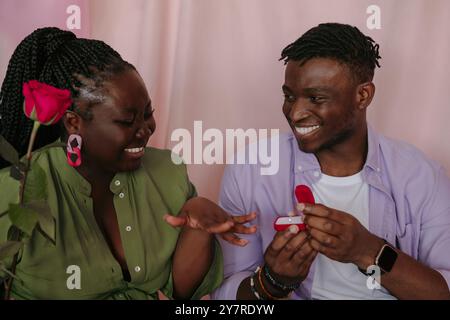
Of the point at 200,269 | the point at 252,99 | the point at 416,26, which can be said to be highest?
the point at 416,26

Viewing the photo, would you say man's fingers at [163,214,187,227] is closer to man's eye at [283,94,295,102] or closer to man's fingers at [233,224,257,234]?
man's fingers at [233,224,257,234]

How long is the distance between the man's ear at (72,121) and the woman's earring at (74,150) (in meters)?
0.01

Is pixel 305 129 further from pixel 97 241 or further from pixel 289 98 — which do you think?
pixel 97 241

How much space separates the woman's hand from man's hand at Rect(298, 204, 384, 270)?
4.7 inches

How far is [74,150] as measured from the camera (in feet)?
4.42

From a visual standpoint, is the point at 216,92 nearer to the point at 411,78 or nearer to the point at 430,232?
the point at 411,78

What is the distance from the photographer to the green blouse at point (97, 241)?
4.32 ft

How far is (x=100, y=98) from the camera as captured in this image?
1.31 meters

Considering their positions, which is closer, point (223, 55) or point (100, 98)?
point (100, 98)

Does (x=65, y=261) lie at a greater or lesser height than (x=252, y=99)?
lesser

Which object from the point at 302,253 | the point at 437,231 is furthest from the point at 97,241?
the point at 437,231

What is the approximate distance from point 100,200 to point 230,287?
32 centimetres

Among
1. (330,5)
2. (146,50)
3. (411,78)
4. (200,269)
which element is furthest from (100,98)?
(411,78)

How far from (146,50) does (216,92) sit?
18 centimetres
